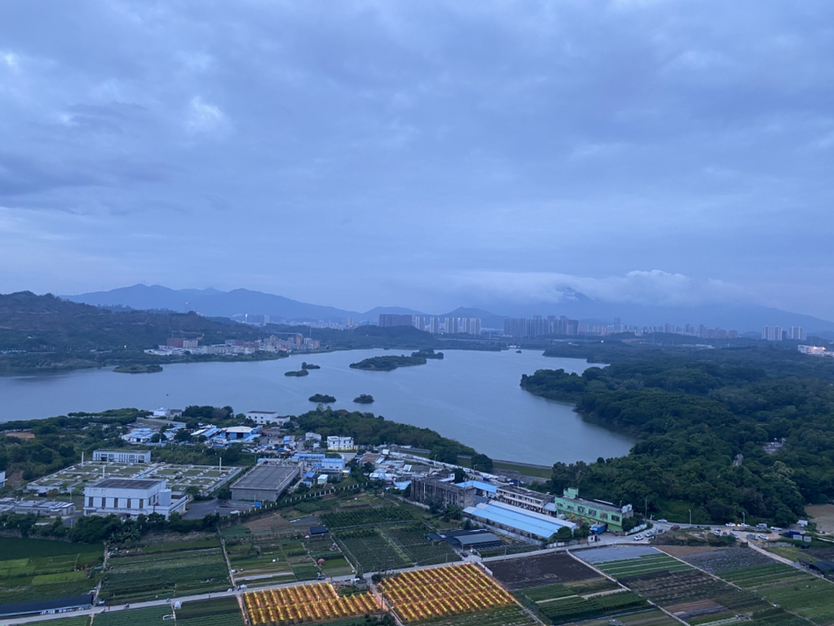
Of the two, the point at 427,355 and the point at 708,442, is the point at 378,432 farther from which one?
the point at 427,355

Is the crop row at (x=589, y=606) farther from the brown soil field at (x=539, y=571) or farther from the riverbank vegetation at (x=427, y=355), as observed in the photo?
the riverbank vegetation at (x=427, y=355)

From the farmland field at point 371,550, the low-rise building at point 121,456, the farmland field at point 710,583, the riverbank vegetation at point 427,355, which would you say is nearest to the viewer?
the farmland field at point 710,583

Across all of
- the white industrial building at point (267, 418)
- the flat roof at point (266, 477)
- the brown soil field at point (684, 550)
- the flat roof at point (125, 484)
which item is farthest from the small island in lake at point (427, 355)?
the brown soil field at point (684, 550)

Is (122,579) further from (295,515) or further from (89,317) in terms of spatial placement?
(89,317)

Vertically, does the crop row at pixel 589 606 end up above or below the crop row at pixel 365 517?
above

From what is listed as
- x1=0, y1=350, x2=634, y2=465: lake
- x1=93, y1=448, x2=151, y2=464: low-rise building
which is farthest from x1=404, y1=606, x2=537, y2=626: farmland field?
x1=93, y1=448, x2=151, y2=464: low-rise building

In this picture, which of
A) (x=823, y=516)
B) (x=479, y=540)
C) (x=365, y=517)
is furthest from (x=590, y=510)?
(x=823, y=516)

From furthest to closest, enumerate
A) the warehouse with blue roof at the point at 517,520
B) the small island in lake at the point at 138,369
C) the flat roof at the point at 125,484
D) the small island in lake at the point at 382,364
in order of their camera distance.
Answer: the small island in lake at the point at 382,364, the small island in lake at the point at 138,369, the flat roof at the point at 125,484, the warehouse with blue roof at the point at 517,520
